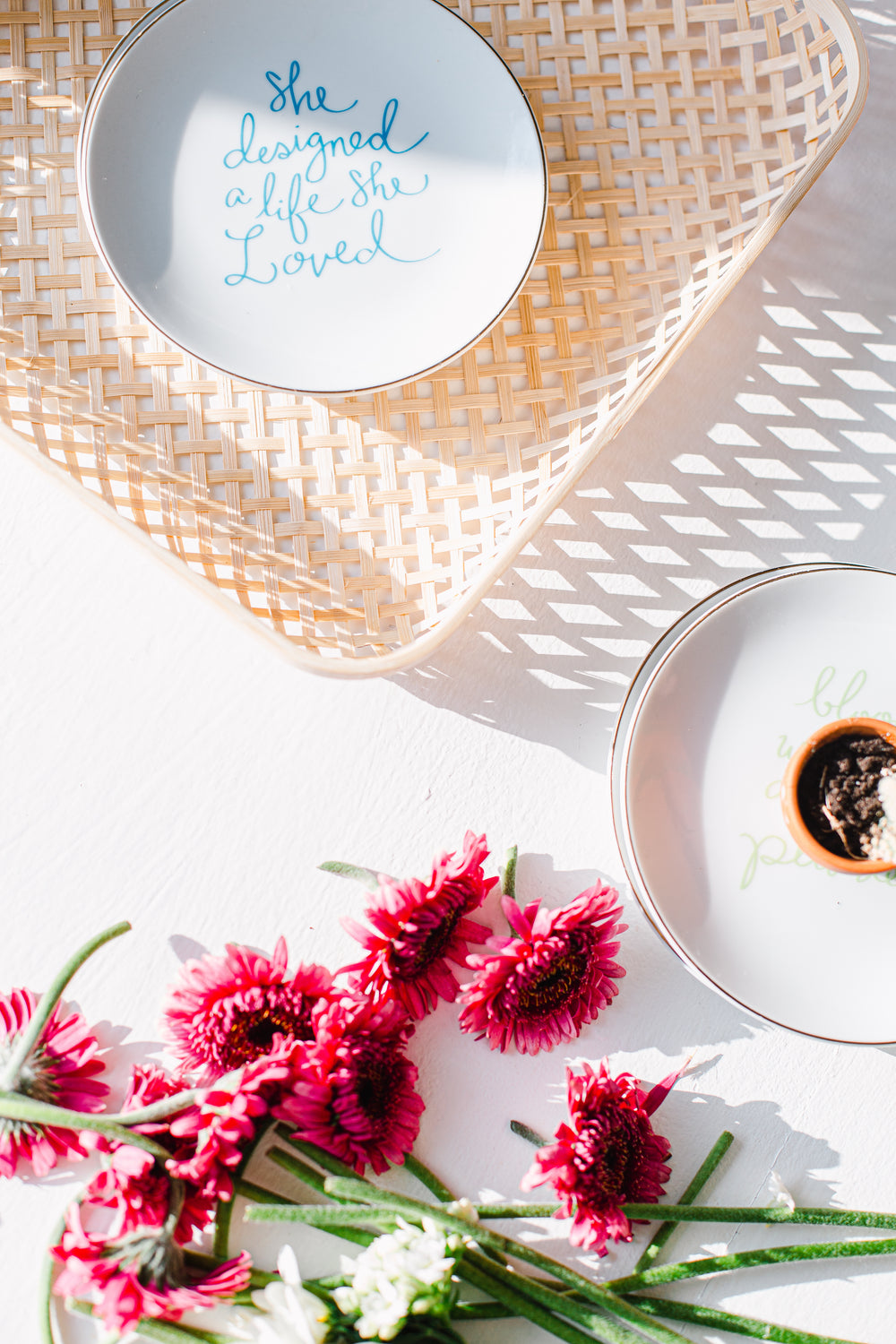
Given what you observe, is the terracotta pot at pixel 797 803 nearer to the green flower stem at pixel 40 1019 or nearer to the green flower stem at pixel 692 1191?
the green flower stem at pixel 692 1191

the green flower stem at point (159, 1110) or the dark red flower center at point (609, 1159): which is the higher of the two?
the green flower stem at point (159, 1110)

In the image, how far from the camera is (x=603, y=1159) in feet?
1.49

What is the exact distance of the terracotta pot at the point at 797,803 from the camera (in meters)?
0.43

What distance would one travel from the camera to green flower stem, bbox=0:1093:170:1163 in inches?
15.7

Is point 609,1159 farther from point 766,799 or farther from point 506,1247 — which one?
point 766,799

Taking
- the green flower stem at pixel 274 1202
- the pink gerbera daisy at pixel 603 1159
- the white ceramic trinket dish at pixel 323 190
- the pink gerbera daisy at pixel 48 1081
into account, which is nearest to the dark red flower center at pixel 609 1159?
the pink gerbera daisy at pixel 603 1159

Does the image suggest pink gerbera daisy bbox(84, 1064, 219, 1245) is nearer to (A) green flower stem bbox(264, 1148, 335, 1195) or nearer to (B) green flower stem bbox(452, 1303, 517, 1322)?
(A) green flower stem bbox(264, 1148, 335, 1195)

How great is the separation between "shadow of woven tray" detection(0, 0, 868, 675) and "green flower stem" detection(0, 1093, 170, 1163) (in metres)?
0.24

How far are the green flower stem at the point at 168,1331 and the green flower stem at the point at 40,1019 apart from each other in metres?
0.13

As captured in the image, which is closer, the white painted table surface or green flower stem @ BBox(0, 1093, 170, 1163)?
green flower stem @ BBox(0, 1093, 170, 1163)

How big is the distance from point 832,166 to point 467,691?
0.39 m

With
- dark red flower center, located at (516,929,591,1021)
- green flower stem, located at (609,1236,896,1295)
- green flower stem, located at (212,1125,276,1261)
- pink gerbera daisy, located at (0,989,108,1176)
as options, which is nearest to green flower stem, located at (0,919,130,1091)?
pink gerbera daisy, located at (0,989,108,1176)

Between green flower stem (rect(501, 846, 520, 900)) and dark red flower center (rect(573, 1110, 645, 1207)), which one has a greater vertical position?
green flower stem (rect(501, 846, 520, 900))

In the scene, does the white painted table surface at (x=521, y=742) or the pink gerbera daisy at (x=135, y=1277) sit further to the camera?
the white painted table surface at (x=521, y=742)
